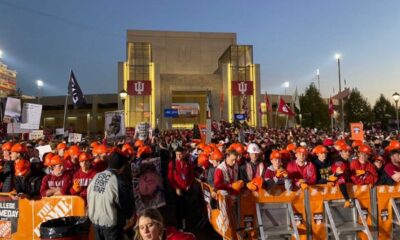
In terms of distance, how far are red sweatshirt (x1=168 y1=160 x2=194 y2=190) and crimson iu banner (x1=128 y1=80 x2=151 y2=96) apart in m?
37.7

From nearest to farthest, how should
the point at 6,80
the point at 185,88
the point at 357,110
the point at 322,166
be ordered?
the point at 322,166, the point at 185,88, the point at 357,110, the point at 6,80

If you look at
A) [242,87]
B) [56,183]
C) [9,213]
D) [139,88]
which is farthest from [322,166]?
[242,87]

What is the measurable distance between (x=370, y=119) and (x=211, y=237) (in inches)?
2127

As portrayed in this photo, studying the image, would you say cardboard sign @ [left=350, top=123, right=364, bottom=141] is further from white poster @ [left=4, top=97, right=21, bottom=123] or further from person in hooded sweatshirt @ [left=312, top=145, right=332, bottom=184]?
white poster @ [left=4, top=97, right=21, bottom=123]

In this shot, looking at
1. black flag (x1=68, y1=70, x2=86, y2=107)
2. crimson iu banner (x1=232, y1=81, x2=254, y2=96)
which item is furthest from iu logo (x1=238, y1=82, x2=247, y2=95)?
black flag (x1=68, y1=70, x2=86, y2=107)

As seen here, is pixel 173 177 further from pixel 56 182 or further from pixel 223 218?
pixel 56 182

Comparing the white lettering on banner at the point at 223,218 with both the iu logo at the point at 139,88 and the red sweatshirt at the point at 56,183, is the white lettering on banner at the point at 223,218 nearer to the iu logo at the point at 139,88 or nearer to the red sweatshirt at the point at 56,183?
the red sweatshirt at the point at 56,183

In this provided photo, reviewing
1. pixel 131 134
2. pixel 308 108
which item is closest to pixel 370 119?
pixel 308 108

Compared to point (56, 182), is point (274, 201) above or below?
below

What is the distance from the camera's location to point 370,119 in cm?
5541

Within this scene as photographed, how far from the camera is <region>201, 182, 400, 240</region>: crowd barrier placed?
6.00 metres

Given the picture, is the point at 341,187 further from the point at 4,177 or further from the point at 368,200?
the point at 4,177

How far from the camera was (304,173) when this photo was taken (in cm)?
660

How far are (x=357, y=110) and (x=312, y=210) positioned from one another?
52.6 metres
